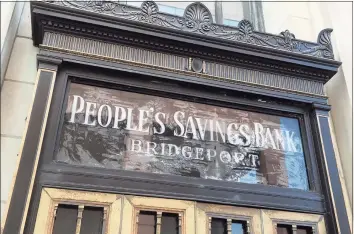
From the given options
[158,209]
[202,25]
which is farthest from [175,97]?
[158,209]

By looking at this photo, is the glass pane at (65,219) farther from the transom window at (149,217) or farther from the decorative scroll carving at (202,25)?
A: the decorative scroll carving at (202,25)

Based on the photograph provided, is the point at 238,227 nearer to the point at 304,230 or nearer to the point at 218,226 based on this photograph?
the point at 218,226

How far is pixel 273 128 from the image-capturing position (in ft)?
9.71

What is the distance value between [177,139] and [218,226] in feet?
2.07

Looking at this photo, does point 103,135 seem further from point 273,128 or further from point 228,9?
point 228,9

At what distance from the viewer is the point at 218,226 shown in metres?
2.46

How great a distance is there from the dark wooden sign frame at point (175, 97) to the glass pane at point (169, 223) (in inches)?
5.1

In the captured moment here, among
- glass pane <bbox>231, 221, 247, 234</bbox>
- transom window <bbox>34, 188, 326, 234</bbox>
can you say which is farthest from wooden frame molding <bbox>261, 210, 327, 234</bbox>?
glass pane <bbox>231, 221, 247, 234</bbox>

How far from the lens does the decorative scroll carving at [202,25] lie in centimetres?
278

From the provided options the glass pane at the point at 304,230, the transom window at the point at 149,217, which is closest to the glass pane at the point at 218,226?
the transom window at the point at 149,217

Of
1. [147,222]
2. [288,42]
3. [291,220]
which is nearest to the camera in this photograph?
[147,222]

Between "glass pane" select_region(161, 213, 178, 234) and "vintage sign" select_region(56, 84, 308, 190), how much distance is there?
29 centimetres

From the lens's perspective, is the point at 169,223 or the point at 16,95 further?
the point at 16,95

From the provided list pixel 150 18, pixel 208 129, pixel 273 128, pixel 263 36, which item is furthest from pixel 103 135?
pixel 263 36
